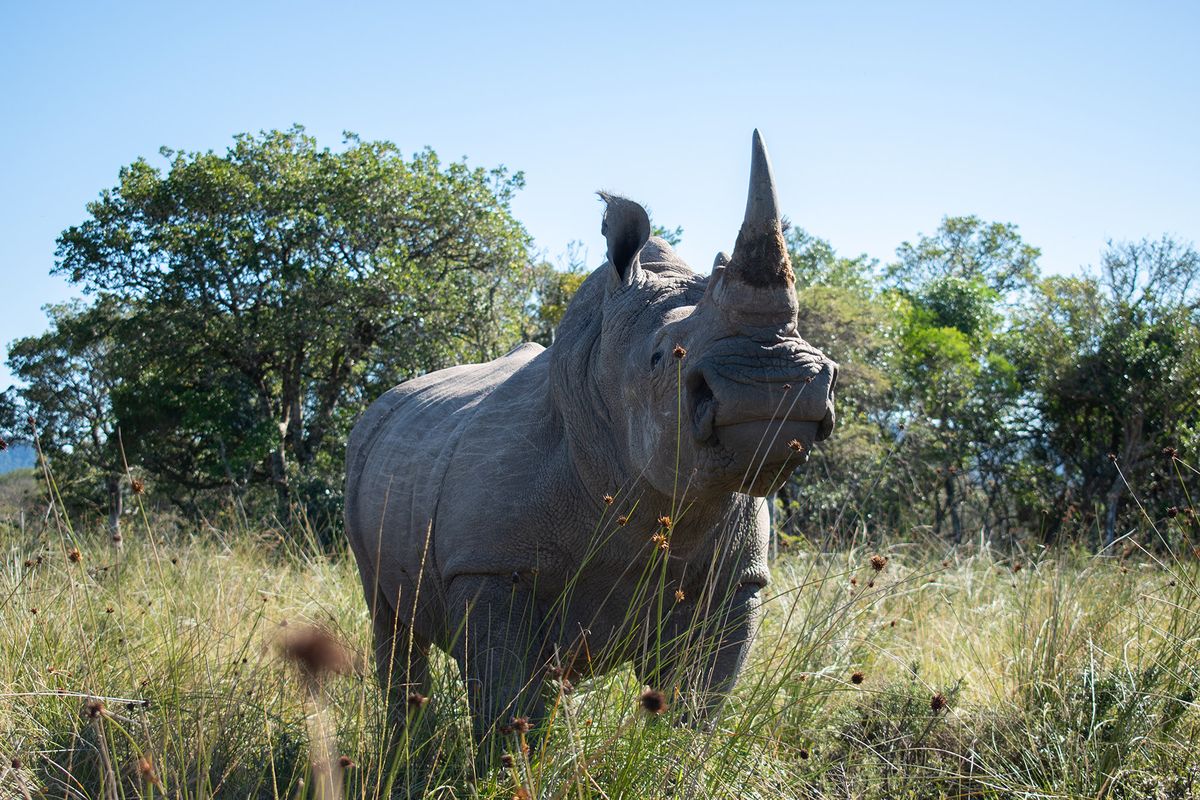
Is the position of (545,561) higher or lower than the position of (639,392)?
lower

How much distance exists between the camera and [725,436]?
2.50 m

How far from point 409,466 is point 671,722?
1.64 meters

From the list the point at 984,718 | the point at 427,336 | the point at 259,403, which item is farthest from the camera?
the point at 259,403

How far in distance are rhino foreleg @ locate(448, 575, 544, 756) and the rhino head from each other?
508 millimetres

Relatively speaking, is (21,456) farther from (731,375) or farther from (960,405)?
(731,375)

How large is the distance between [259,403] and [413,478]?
15.8 m

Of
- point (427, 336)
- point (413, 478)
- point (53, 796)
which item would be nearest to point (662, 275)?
point (413, 478)

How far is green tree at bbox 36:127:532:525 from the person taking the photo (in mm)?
17328

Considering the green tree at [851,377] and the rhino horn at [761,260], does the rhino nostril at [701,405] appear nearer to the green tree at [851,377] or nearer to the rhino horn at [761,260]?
the rhino horn at [761,260]

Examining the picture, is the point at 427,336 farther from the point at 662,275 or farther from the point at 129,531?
the point at 662,275

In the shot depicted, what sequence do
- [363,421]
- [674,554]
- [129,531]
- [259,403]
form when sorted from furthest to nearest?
[259,403]
[129,531]
[363,421]
[674,554]

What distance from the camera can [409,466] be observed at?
4.00m

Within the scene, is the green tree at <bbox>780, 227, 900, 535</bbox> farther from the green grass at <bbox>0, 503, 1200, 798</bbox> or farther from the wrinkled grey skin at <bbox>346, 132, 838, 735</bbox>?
the wrinkled grey skin at <bbox>346, 132, 838, 735</bbox>

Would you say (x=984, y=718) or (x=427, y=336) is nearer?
(x=984, y=718)
